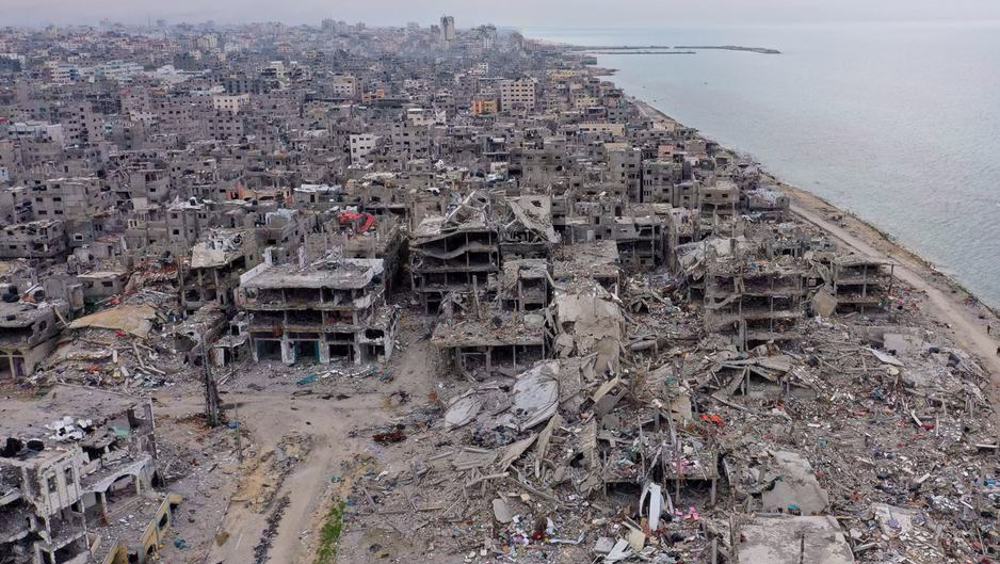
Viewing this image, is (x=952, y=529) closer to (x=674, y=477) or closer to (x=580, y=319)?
(x=674, y=477)

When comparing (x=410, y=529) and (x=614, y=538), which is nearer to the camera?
(x=614, y=538)

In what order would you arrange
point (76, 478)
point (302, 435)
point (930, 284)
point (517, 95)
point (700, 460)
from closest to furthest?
point (76, 478) → point (700, 460) → point (302, 435) → point (930, 284) → point (517, 95)

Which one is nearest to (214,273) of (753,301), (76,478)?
(76,478)

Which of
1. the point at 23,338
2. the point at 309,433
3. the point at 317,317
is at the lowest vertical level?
the point at 309,433

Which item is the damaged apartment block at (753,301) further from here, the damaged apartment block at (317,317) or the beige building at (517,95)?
the beige building at (517,95)

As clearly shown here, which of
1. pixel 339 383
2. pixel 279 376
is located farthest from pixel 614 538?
pixel 279 376

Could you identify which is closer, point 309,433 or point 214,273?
point 309,433

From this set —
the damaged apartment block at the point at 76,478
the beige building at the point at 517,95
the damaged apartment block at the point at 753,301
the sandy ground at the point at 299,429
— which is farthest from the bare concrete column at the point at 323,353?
the beige building at the point at 517,95

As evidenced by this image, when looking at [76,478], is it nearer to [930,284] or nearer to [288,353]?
[288,353]
